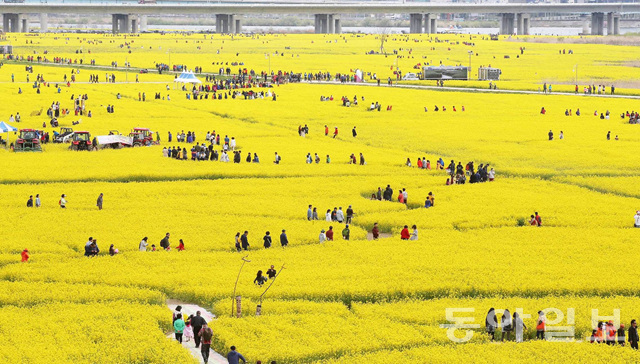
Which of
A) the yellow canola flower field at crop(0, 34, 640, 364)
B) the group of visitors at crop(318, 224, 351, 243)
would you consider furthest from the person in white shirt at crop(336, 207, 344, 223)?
the group of visitors at crop(318, 224, 351, 243)

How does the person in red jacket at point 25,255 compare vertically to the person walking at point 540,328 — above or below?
above

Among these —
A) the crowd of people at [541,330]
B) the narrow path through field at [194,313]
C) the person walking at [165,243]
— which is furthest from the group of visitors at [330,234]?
the crowd of people at [541,330]

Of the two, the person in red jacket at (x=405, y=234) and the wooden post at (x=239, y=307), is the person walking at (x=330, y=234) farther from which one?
the wooden post at (x=239, y=307)

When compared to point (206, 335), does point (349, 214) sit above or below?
above

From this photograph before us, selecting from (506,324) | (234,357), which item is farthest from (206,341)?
(506,324)

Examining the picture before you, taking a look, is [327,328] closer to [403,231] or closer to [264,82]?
[403,231]

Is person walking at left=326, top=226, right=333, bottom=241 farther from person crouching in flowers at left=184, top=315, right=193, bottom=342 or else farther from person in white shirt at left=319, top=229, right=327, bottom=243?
person crouching in flowers at left=184, top=315, right=193, bottom=342

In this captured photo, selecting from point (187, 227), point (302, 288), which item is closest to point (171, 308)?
point (302, 288)

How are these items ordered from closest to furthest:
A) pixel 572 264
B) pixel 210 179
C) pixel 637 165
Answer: pixel 572 264
pixel 210 179
pixel 637 165

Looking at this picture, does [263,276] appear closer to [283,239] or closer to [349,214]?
[283,239]
